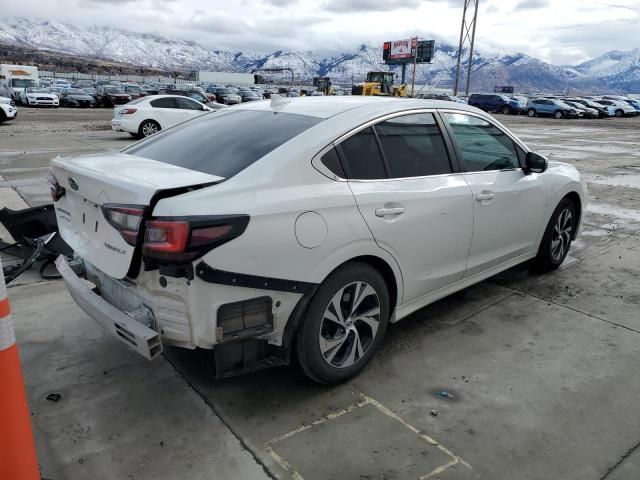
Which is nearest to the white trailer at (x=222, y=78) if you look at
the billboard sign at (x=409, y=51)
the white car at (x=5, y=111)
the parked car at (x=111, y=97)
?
the billboard sign at (x=409, y=51)

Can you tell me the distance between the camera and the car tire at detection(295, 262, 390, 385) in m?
2.87

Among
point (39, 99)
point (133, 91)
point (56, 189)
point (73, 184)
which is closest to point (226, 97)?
point (133, 91)

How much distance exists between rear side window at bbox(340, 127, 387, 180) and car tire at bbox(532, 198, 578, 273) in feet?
7.62

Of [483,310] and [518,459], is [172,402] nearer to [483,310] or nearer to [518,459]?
[518,459]

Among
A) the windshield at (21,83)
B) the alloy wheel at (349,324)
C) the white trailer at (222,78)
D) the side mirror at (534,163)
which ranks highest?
the white trailer at (222,78)

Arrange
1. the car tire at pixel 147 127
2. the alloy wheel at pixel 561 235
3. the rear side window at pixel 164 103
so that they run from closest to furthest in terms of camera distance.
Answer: the alloy wheel at pixel 561 235
the car tire at pixel 147 127
the rear side window at pixel 164 103

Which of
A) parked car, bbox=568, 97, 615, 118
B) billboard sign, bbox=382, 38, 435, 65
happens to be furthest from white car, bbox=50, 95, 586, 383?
billboard sign, bbox=382, 38, 435, 65

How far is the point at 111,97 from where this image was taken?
1339 inches

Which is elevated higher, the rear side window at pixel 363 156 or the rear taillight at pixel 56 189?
the rear side window at pixel 363 156

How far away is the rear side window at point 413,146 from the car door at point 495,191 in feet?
0.62

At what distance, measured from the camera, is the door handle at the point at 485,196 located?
149 inches

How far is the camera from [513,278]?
5.05 metres

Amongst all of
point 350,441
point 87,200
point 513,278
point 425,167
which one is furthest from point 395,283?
point 513,278

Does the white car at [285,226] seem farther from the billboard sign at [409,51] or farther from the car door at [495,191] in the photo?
the billboard sign at [409,51]
